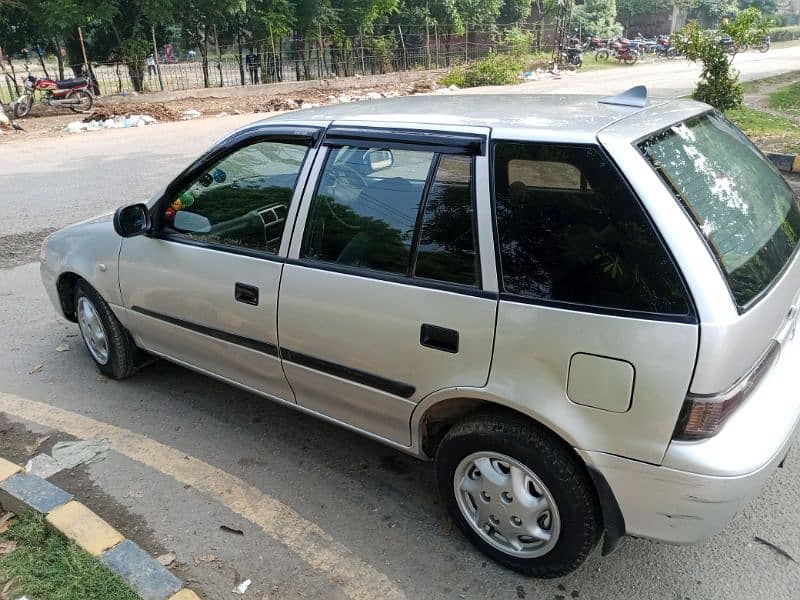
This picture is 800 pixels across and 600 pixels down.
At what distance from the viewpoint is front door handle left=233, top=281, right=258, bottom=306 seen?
295 centimetres

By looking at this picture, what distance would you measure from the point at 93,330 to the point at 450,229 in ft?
8.81

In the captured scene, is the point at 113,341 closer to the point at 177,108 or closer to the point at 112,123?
the point at 112,123

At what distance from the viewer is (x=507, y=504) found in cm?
242

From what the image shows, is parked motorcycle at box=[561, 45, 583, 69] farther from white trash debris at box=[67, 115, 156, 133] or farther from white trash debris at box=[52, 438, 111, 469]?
white trash debris at box=[52, 438, 111, 469]

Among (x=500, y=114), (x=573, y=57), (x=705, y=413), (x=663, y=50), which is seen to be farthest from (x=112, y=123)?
(x=663, y=50)

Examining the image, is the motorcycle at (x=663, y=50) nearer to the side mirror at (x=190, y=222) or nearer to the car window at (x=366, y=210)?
the side mirror at (x=190, y=222)

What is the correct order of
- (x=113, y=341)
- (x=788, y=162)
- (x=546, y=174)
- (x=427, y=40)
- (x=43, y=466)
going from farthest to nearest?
(x=427, y=40)
(x=788, y=162)
(x=113, y=341)
(x=43, y=466)
(x=546, y=174)

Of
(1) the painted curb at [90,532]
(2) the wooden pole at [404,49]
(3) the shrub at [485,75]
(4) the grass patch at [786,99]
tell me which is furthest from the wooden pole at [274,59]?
(1) the painted curb at [90,532]

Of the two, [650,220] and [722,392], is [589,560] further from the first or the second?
[650,220]

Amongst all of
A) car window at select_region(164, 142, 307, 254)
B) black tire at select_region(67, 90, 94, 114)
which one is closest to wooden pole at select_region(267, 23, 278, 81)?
black tire at select_region(67, 90, 94, 114)

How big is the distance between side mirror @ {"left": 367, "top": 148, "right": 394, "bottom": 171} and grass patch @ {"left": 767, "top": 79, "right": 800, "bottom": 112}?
14.3 m

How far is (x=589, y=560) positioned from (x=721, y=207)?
145 cm

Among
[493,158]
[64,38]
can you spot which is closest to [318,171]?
[493,158]

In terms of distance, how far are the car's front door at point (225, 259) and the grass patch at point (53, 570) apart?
1054 mm
